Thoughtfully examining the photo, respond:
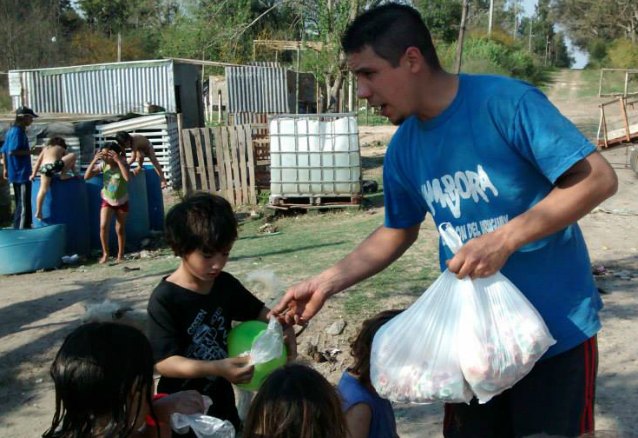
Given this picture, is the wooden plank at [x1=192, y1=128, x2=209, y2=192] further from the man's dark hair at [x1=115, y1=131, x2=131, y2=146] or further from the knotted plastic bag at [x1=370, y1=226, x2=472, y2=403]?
the knotted plastic bag at [x1=370, y1=226, x2=472, y2=403]

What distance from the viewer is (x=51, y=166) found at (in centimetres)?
Result: 1017

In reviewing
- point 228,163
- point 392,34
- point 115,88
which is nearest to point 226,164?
point 228,163

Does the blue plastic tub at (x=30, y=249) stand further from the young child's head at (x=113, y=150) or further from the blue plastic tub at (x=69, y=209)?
the young child's head at (x=113, y=150)

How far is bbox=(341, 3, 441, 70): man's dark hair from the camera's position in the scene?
2197mm

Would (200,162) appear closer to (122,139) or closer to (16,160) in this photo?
(16,160)

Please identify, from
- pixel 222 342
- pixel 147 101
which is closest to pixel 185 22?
pixel 147 101

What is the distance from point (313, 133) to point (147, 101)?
10.6 m

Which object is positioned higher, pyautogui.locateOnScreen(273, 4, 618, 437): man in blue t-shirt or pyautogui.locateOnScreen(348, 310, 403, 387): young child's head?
pyautogui.locateOnScreen(273, 4, 618, 437): man in blue t-shirt

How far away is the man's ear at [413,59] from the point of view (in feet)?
7.20

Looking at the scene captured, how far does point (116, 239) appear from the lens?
10711 mm

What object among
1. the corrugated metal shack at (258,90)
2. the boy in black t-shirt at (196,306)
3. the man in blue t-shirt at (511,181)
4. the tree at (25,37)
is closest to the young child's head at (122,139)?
the boy in black t-shirt at (196,306)

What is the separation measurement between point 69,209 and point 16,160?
135cm

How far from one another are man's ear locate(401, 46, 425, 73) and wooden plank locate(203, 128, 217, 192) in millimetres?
11931

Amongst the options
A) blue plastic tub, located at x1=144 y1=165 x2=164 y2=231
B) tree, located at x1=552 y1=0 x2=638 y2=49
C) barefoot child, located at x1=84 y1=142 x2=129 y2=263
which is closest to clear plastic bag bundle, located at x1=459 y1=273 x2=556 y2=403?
barefoot child, located at x1=84 y1=142 x2=129 y2=263
